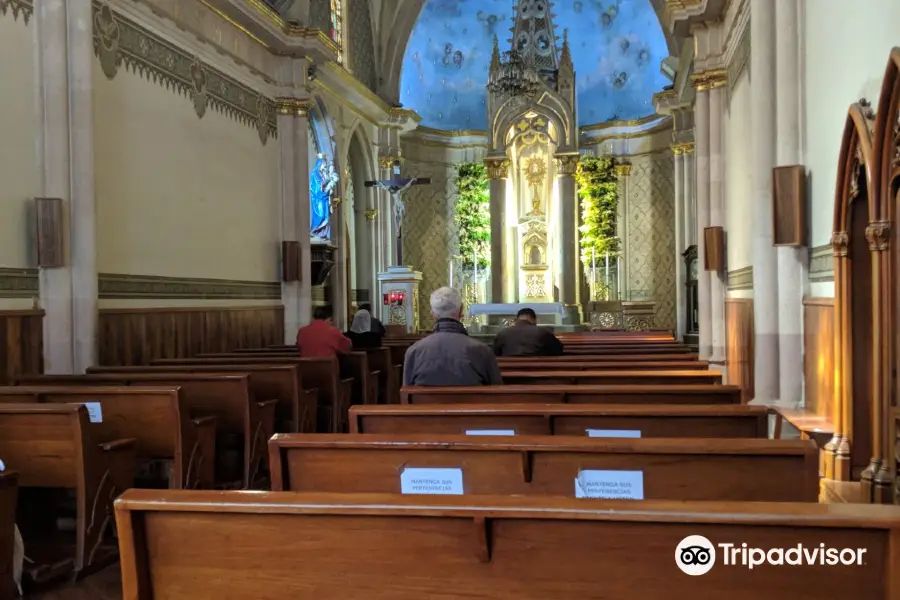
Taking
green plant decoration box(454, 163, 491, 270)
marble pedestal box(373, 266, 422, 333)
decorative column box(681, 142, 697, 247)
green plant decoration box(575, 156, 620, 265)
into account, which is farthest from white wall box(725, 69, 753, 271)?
green plant decoration box(454, 163, 491, 270)

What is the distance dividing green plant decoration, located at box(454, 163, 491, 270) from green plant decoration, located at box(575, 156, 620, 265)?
2491mm

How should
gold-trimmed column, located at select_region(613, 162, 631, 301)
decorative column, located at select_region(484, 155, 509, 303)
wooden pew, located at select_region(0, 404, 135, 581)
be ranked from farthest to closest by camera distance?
gold-trimmed column, located at select_region(613, 162, 631, 301), decorative column, located at select_region(484, 155, 509, 303), wooden pew, located at select_region(0, 404, 135, 581)

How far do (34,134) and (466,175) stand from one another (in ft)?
46.4

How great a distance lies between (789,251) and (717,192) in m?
4.66

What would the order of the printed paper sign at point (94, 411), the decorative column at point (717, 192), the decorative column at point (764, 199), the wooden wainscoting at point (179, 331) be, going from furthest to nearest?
the decorative column at point (717, 192)
the wooden wainscoting at point (179, 331)
the decorative column at point (764, 199)
the printed paper sign at point (94, 411)

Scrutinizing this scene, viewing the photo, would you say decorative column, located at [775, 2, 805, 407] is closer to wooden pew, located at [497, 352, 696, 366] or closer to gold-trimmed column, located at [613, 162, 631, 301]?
wooden pew, located at [497, 352, 696, 366]

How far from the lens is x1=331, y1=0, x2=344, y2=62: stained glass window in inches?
643

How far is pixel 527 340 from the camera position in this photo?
8.02 meters

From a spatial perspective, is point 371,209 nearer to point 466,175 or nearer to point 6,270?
point 466,175

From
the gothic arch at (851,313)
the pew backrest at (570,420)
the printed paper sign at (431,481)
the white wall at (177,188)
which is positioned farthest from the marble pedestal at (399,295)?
the printed paper sign at (431,481)

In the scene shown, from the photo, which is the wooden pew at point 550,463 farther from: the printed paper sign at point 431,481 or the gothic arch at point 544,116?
the gothic arch at point 544,116

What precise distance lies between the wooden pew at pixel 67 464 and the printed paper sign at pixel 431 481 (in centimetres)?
205

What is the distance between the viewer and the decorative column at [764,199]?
23.6 ft

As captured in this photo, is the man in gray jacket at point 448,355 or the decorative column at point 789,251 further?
the decorative column at point 789,251
